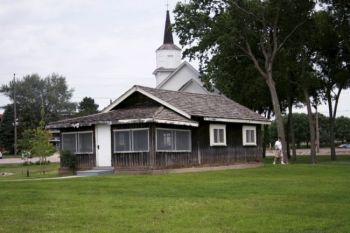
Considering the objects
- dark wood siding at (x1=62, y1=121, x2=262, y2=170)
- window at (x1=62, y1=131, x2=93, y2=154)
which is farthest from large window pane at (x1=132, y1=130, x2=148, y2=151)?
window at (x1=62, y1=131, x2=93, y2=154)

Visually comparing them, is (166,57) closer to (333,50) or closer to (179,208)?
(333,50)

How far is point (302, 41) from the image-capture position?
153 feet

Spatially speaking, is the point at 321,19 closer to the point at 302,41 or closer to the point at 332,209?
the point at 302,41

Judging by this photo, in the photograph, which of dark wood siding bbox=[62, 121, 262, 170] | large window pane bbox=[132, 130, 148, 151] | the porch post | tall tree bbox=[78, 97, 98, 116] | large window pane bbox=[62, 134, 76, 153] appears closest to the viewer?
the porch post

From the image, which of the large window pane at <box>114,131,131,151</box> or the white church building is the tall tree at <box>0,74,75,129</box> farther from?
the large window pane at <box>114,131,131,151</box>

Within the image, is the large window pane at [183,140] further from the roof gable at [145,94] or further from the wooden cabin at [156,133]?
the roof gable at [145,94]

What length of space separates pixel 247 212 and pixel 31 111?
91.1 meters

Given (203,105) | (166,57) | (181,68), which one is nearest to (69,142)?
(203,105)

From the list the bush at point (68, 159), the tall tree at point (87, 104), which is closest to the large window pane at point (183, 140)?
the bush at point (68, 159)

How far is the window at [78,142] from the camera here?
31.9 meters

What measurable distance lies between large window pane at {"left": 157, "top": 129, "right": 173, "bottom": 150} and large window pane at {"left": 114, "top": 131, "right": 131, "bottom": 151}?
160cm

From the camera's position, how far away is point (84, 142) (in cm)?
3212

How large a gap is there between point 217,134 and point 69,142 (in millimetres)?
8720

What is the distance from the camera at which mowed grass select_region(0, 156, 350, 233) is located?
11312 mm
